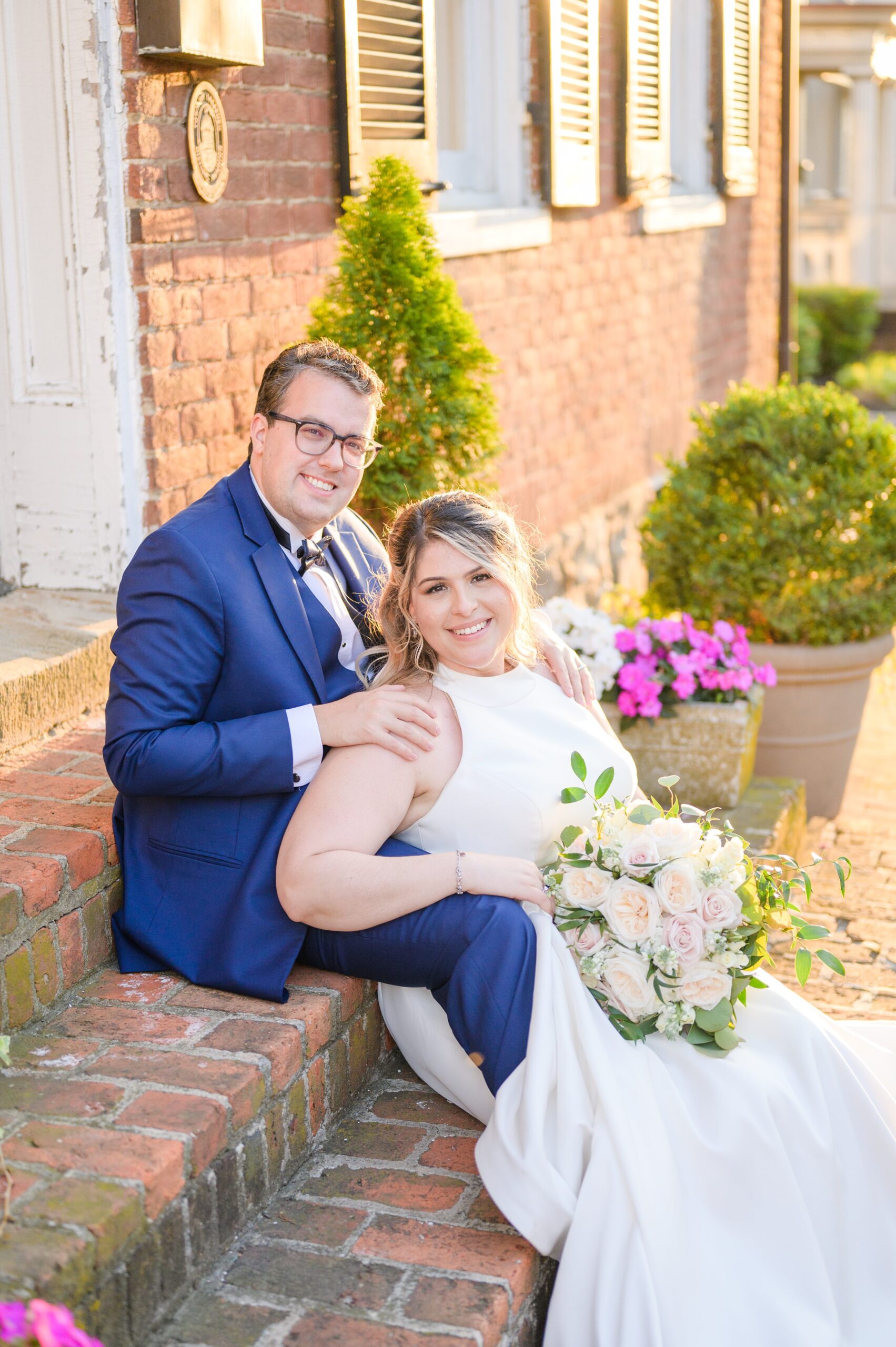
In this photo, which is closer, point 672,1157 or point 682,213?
point 672,1157

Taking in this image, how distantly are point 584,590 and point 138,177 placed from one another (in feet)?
12.7

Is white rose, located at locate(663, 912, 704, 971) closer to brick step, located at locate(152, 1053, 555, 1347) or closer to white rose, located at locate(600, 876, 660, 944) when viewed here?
white rose, located at locate(600, 876, 660, 944)

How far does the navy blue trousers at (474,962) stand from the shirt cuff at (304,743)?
0.99ft

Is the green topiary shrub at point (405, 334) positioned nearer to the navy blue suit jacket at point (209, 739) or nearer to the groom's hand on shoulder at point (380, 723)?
the navy blue suit jacket at point (209, 739)

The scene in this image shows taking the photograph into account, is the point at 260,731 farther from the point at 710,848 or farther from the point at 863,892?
the point at 863,892

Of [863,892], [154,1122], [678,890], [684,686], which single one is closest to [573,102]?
[684,686]

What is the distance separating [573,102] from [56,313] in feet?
11.0

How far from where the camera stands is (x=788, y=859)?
258 cm

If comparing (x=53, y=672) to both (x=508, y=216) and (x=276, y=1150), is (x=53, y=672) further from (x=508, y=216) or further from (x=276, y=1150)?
(x=508, y=216)

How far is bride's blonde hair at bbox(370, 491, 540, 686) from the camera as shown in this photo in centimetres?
267

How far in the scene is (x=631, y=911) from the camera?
95.3 inches

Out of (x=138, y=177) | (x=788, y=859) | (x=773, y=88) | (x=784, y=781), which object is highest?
(x=773, y=88)

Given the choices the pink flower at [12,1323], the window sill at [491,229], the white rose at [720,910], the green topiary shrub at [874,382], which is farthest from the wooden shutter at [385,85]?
the green topiary shrub at [874,382]

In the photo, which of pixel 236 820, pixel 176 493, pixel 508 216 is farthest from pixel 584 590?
pixel 236 820
